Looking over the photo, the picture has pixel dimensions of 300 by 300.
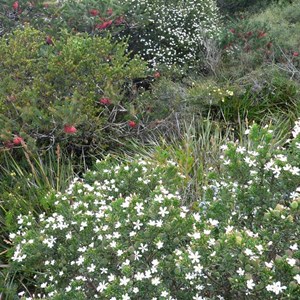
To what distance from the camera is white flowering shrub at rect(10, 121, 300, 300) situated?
89.4 inches

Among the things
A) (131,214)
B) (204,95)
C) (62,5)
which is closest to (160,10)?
(62,5)

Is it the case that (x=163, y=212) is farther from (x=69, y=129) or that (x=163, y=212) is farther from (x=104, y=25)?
(x=104, y=25)

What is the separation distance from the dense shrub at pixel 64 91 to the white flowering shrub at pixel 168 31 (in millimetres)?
1602

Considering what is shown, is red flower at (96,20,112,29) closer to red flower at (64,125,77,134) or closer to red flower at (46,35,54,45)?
red flower at (46,35,54,45)

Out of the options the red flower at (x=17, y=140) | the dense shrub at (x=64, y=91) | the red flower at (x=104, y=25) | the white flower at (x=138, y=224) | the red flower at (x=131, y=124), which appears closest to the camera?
the white flower at (x=138, y=224)

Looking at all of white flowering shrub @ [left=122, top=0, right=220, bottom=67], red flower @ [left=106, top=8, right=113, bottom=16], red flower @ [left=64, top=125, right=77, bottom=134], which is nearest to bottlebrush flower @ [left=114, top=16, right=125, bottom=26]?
red flower @ [left=106, top=8, right=113, bottom=16]

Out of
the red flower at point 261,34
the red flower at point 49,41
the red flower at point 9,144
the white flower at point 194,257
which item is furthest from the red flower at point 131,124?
the white flower at point 194,257

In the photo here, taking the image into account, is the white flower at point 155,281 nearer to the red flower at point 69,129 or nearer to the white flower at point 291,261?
the white flower at point 291,261

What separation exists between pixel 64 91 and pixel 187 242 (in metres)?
2.88

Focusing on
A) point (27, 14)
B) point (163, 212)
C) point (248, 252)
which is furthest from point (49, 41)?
point (248, 252)

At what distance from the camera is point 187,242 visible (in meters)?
3.00

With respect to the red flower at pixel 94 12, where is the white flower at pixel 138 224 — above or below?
below

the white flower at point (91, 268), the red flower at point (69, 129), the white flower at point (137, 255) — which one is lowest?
the red flower at point (69, 129)

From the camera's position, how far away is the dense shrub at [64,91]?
485 cm
